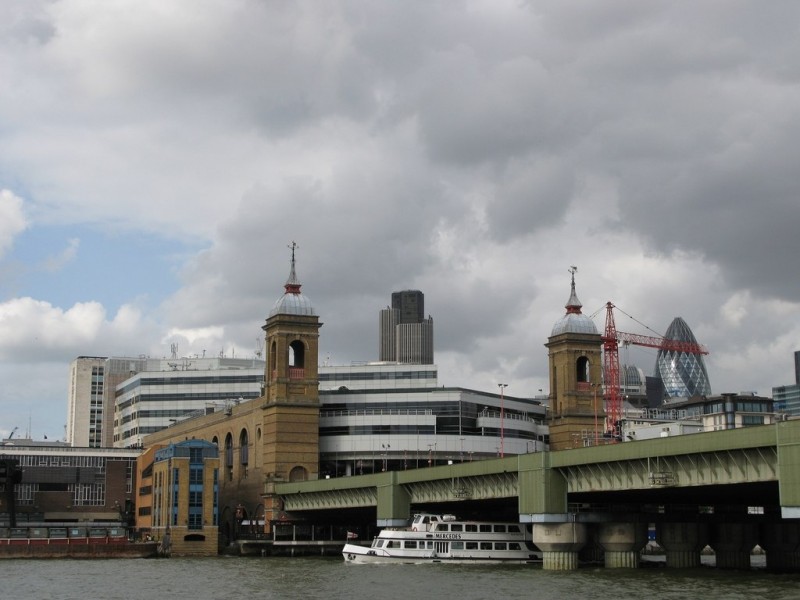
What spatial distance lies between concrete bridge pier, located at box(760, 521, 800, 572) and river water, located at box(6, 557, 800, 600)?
144 inches

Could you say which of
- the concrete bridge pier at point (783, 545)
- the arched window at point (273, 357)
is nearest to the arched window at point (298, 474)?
the arched window at point (273, 357)

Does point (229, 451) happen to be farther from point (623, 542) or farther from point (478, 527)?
point (623, 542)

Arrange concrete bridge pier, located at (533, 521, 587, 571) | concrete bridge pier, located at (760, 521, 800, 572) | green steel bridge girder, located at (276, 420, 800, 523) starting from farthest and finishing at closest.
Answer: concrete bridge pier, located at (760, 521, 800, 572), concrete bridge pier, located at (533, 521, 587, 571), green steel bridge girder, located at (276, 420, 800, 523)

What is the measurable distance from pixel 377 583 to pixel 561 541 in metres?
18.1

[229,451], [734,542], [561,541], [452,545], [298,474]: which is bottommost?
[452,545]

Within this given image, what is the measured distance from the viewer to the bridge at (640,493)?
78.4 m

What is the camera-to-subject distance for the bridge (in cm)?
7844

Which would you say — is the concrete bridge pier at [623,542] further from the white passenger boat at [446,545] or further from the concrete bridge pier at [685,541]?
the white passenger boat at [446,545]

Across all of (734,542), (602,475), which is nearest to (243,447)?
(734,542)

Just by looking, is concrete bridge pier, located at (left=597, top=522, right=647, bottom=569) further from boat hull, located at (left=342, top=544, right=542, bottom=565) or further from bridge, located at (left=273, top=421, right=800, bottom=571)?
boat hull, located at (left=342, top=544, right=542, bottom=565)

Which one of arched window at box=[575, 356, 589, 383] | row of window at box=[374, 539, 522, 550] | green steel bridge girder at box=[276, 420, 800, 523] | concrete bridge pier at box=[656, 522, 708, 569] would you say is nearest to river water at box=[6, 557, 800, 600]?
concrete bridge pier at box=[656, 522, 708, 569]

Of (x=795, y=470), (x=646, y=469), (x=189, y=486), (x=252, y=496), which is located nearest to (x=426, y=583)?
(x=646, y=469)

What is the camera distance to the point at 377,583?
292 ft

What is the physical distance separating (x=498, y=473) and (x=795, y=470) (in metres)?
36.3
